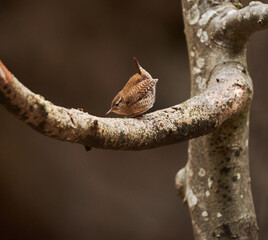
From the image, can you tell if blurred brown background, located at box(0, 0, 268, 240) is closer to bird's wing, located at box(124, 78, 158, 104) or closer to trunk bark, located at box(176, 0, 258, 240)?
trunk bark, located at box(176, 0, 258, 240)

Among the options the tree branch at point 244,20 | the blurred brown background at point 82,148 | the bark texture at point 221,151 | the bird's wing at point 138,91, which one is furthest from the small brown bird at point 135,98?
the blurred brown background at point 82,148

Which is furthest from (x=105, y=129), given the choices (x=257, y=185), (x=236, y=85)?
(x=257, y=185)

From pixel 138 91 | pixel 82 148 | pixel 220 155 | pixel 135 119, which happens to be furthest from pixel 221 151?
pixel 82 148

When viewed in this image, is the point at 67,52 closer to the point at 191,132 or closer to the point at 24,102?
the point at 191,132

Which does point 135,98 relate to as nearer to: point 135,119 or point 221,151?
point 135,119

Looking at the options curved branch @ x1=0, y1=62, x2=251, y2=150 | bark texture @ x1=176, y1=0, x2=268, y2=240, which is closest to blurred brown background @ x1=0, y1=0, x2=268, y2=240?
bark texture @ x1=176, y1=0, x2=268, y2=240

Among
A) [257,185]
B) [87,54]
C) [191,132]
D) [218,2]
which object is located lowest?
[257,185]

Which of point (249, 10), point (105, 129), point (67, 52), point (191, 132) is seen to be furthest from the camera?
point (67, 52)
